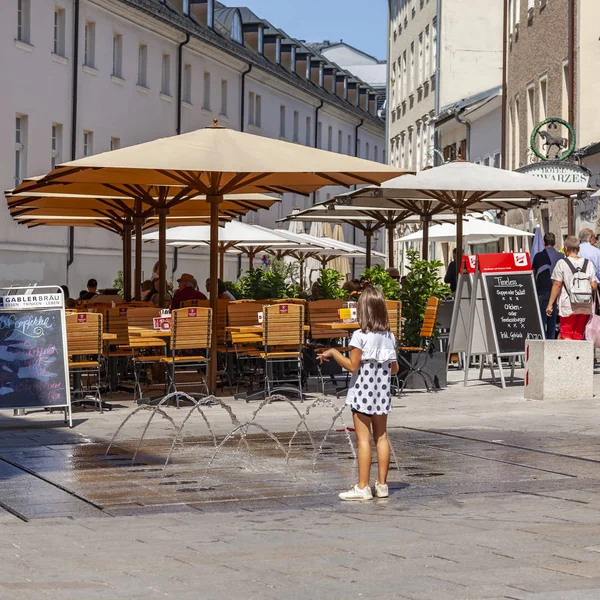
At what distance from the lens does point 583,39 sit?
1112 inches

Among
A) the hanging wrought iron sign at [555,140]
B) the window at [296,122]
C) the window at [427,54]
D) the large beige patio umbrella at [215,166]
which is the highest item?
the window at [427,54]

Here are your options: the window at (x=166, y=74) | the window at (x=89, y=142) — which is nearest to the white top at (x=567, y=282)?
the window at (x=89, y=142)

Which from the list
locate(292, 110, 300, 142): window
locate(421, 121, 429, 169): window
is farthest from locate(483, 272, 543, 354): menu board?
locate(292, 110, 300, 142): window

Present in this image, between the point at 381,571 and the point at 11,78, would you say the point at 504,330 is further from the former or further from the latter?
the point at 11,78

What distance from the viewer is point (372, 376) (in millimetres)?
9102

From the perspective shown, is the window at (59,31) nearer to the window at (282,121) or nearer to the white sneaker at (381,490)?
the window at (282,121)

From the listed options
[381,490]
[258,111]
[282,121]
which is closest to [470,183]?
[381,490]

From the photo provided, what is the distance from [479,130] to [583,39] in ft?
51.9

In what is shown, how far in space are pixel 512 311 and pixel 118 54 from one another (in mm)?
27308

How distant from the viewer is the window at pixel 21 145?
36094 mm

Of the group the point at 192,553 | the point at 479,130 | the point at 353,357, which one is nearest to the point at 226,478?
the point at 353,357

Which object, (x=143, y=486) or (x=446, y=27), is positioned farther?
(x=446, y=27)

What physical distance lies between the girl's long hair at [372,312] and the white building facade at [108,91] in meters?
26.8

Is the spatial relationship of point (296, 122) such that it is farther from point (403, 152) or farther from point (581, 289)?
point (581, 289)
